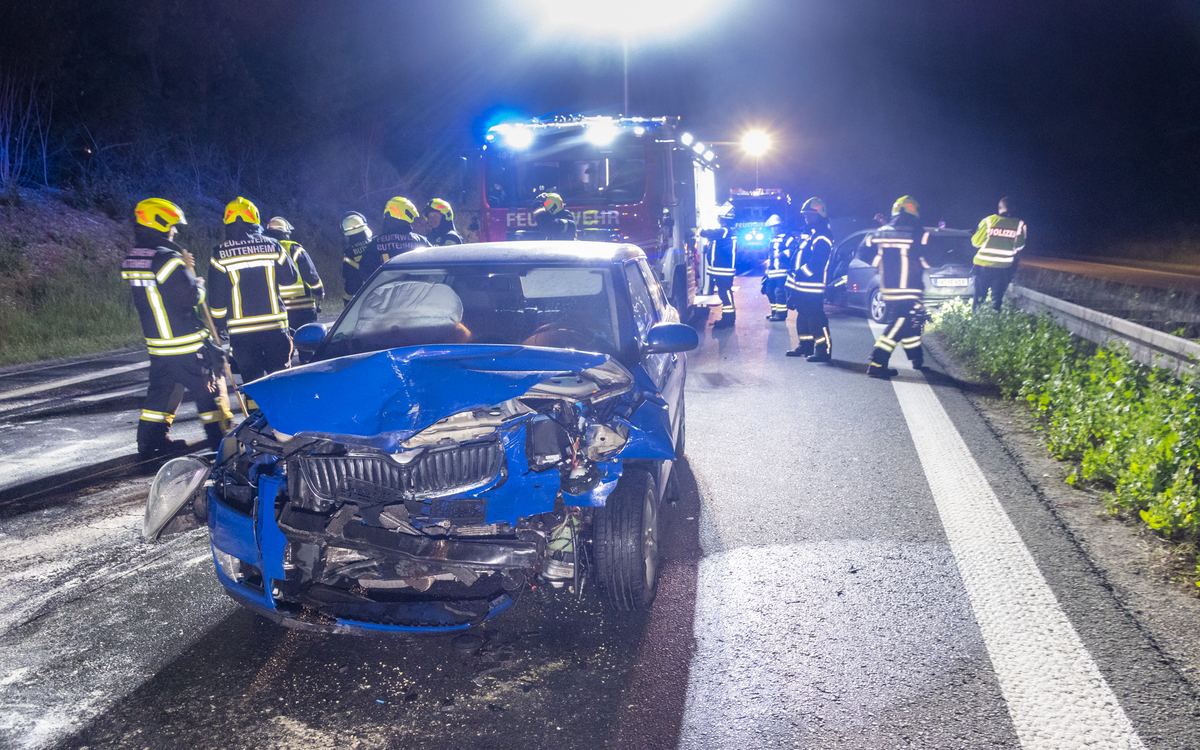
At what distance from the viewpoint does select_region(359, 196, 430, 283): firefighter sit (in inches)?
346

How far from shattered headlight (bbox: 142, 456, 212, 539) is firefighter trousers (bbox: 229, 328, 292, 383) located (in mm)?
3396

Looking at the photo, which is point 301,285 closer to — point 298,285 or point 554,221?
point 298,285

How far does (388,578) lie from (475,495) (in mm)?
436

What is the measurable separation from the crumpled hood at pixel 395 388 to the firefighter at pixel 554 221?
758 cm

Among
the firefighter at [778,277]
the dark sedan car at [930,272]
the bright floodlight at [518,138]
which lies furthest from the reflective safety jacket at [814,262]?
the bright floodlight at [518,138]

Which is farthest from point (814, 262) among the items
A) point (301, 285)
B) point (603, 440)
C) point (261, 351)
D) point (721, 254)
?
point (603, 440)

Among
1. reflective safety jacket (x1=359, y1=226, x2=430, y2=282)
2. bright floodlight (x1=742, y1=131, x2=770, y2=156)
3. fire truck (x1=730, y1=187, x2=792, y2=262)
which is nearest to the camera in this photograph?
reflective safety jacket (x1=359, y1=226, x2=430, y2=282)

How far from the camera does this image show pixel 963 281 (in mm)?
13336

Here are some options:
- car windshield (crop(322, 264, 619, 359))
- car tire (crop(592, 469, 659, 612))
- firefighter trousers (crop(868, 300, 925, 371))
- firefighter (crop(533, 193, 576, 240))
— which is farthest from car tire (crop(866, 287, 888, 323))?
car tire (crop(592, 469, 659, 612))

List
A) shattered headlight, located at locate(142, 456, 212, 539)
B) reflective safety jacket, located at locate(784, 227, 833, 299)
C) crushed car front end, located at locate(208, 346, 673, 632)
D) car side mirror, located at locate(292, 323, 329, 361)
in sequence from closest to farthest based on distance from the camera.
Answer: crushed car front end, located at locate(208, 346, 673, 632) → shattered headlight, located at locate(142, 456, 212, 539) → car side mirror, located at locate(292, 323, 329, 361) → reflective safety jacket, located at locate(784, 227, 833, 299)

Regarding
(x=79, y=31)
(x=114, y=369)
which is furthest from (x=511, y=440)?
(x=79, y=31)

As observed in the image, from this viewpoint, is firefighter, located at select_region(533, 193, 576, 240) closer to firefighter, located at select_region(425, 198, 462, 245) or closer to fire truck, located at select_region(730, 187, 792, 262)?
firefighter, located at select_region(425, 198, 462, 245)

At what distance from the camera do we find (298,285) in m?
8.20

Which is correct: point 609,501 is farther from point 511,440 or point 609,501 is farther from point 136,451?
point 136,451
